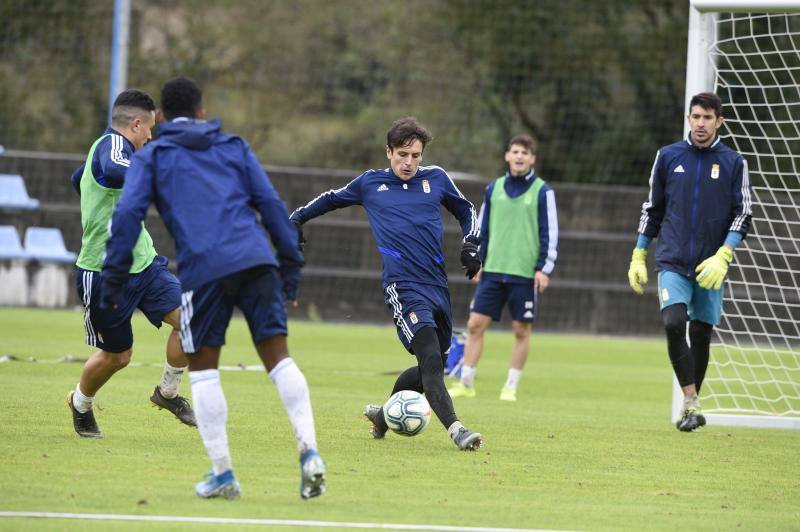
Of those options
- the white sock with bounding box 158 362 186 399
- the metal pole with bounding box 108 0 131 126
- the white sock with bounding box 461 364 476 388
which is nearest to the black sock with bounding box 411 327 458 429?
the white sock with bounding box 158 362 186 399

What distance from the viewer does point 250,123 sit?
24500 millimetres

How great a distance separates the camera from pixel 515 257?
11.7 m

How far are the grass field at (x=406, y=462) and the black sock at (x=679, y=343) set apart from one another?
1.51 feet

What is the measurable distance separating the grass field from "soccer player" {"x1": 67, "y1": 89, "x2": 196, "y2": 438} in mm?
361

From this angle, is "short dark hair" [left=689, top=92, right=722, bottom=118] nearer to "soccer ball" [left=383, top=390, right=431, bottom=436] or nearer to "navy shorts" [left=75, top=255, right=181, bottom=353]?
"soccer ball" [left=383, top=390, right=431, bottom=436]

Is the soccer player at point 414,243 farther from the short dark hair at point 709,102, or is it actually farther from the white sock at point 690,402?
the short dark hair at point 709,102

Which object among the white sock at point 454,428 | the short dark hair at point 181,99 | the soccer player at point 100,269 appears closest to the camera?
the short dark hair at point 181,99

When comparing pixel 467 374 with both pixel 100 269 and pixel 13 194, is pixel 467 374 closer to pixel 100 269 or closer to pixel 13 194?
pixel 100 269

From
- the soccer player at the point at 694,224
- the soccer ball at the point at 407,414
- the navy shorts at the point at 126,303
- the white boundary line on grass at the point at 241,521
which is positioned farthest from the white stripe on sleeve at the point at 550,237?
the white boundary line on grass at the point at 241,521

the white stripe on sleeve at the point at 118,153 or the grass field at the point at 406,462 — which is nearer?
the grass field at the point at 406,462

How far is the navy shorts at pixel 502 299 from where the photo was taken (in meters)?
11.7

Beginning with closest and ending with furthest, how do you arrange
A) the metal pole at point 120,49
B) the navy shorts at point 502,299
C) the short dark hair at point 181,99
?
the short dark hair at point 181,99
the navy shorts at point 502,299
the metal pole at point 120,49

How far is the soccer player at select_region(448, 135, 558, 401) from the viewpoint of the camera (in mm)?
11531

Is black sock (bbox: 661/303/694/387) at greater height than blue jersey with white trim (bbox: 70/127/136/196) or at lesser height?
lesser
